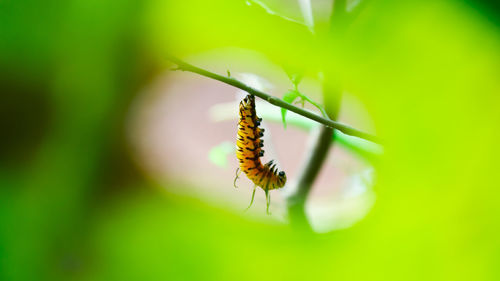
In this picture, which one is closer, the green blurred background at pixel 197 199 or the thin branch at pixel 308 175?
the green blurred background at pixel 197 199

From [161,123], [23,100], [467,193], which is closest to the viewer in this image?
[467,193]

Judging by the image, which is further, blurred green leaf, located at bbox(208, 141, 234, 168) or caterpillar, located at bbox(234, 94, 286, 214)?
blurred green leaf, located at bbox(208, 141, 234, 168)

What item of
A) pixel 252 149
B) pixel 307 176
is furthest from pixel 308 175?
pixel 252 149

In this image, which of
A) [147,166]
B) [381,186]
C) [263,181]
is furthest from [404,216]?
[147,166]

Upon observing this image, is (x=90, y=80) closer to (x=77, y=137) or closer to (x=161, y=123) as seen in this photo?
(x=77, y=137)

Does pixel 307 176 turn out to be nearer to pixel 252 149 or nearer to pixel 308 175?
pixel 308 175
